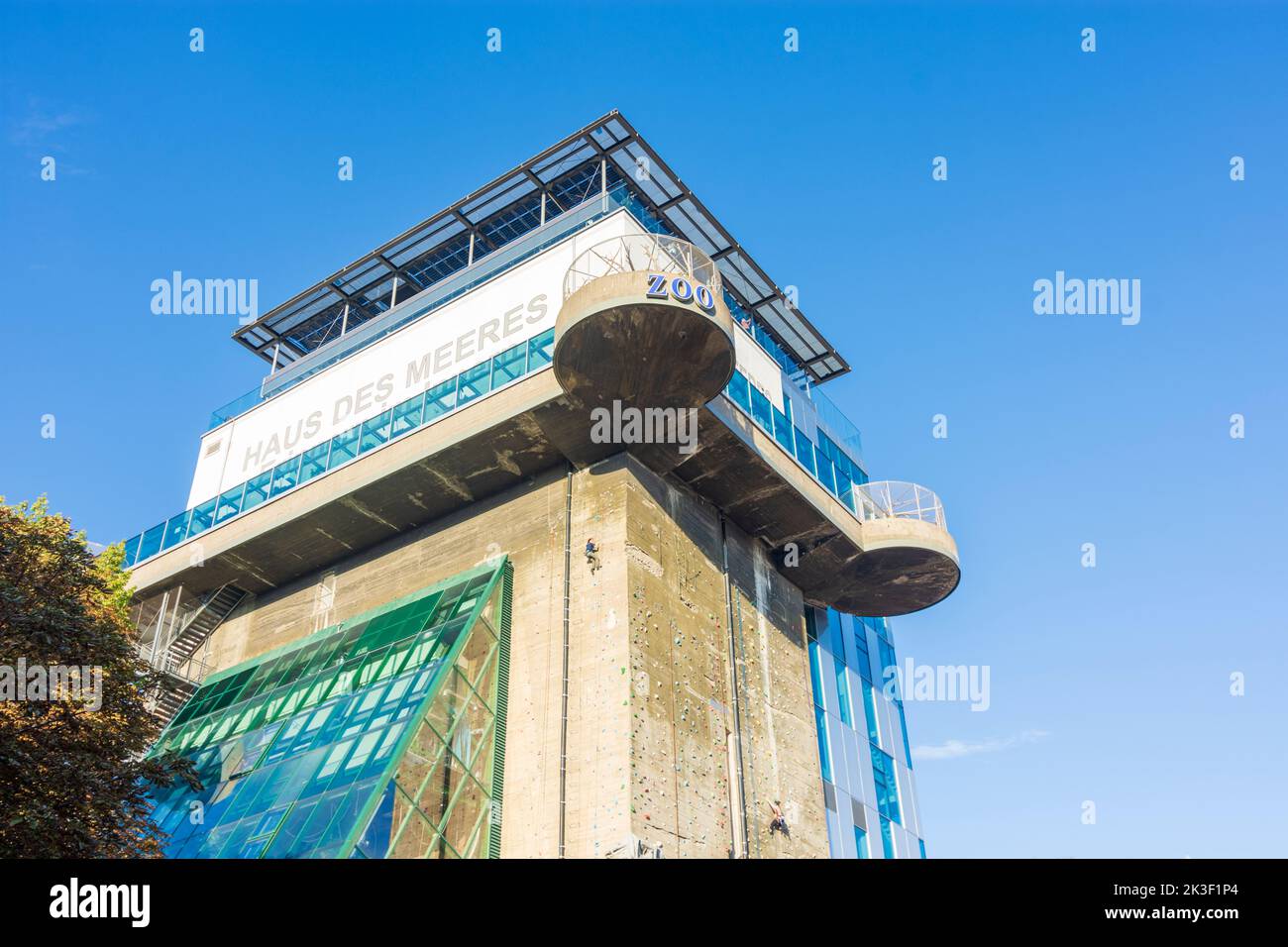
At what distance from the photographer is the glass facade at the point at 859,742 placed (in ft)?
94.3

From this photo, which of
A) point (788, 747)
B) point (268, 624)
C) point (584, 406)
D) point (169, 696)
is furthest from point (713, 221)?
point (169, 696)

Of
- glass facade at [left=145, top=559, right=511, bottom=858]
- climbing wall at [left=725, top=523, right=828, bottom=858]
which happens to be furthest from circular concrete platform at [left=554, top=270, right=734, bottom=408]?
climbing wall at [left=725, top=523, right=828, bottom=858]

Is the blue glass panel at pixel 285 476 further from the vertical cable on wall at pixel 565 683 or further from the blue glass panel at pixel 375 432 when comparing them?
the vertical cable on wall at pixel 565 683

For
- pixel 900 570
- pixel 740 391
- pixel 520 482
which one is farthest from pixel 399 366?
pixel 900 570

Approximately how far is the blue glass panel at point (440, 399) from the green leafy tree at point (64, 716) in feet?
29.1

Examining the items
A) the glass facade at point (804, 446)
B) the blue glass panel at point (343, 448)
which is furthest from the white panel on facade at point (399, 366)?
the glass facade at point (804, 446)

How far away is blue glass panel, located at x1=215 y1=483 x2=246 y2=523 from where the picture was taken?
1206 inches

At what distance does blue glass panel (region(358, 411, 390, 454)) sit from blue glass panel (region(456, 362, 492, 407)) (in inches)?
103

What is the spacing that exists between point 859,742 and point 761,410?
34.7ft

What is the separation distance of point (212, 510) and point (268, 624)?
3.96 m

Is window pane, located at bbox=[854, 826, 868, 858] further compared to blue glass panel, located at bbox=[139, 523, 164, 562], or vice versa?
blue glass panel, located at bbox=[139, 523, 164, 562]

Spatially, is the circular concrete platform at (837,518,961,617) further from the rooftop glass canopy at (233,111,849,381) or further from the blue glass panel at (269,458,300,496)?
the blue glass panel at (269,458,300,496)

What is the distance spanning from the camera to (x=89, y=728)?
1853 centimetres
